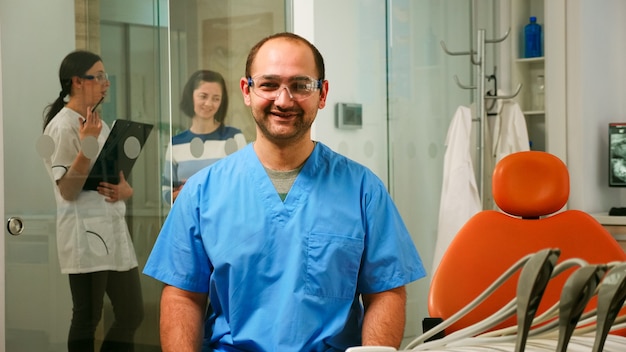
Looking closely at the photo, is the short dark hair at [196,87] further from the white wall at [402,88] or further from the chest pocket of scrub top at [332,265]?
the chest pocket of scrub top at [332,265]

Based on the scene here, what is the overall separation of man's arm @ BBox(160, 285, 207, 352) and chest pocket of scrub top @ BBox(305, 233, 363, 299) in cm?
28

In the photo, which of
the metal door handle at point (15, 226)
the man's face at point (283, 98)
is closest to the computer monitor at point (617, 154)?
the man's face at point (283, 98)

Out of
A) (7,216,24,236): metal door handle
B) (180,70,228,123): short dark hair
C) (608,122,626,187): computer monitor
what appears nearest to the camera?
(7,216,24,236): metal door handle

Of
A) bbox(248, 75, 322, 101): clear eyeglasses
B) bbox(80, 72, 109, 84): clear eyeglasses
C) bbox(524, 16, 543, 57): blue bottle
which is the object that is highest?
bbox(524, 16, 543, 57): blue bottle

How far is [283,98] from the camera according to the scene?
70.2 inches

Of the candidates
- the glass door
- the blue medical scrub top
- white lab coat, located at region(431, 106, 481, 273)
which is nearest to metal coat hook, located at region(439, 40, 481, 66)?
white lab coat, located at region(431, 106, 481, 273)

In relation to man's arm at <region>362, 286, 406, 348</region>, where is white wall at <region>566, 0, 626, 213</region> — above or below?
above

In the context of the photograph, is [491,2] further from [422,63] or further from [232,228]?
[232,228]

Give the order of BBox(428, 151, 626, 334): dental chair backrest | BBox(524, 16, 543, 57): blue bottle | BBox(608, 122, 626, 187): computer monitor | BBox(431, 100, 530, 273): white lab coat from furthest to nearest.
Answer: BBox(524, 16, 543, 57): blue bottle, BBox(608, 122, 626, 187): computer monitor, BBox(431, 100, 530, 273): white lab coat, BBox(428, 151, 626, 334): dental chair backrest

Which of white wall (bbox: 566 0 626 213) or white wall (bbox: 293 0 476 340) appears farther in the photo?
white wall (bbox: 566 0 626 213)

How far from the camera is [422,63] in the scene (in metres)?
4.10

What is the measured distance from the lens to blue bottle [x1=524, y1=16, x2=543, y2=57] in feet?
15.2

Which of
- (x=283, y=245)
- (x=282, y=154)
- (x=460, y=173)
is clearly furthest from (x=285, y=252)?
(x=460, y=173)

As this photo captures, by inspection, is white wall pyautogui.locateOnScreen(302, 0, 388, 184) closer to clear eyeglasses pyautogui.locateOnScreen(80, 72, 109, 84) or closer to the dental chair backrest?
clear eyeglasses pyautogui.locateOnScreen(80, 72, 109, 84)
